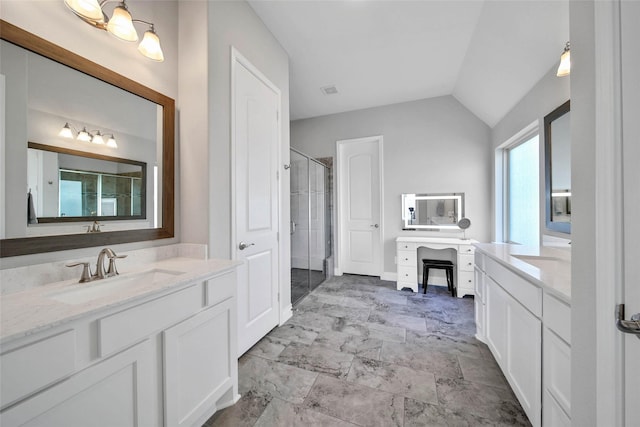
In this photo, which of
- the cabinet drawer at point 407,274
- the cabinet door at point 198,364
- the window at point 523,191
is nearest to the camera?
the cabinet door at point 198,364

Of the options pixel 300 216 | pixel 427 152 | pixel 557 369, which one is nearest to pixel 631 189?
pixel 557 369

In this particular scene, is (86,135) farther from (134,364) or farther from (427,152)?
(427,152)

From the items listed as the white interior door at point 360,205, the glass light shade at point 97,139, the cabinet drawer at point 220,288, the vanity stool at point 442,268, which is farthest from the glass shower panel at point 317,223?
the glass light shade at point 97,139

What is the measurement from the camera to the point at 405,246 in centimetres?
337

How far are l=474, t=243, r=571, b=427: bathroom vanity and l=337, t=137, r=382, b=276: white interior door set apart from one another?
217 centimetres

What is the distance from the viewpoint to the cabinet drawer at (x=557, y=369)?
93 centimetres

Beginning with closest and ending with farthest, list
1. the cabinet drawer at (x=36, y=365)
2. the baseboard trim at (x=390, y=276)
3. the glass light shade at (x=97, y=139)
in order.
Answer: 1. the cabinet drawer at (x=36, y=365)
2. the glass light shade at (x=97, y=139)
3. the baseboard trim at (x=390, y=276)

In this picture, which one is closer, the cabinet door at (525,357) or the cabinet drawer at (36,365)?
the cabinet drawer at (36,365)

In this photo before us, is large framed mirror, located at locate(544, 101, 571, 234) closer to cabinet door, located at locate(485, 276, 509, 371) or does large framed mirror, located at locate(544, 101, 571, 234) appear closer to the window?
the window

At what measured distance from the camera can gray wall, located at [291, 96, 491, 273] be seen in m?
3.37

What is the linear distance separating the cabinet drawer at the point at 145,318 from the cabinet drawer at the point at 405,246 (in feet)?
9.28

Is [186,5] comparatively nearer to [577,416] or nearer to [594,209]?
[594,209]

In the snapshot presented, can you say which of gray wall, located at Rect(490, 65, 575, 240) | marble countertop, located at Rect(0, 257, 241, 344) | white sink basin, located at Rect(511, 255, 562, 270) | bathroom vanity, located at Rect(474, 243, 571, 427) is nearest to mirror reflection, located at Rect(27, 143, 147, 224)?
marble countertop, located at Rect(0, 257, 241, 344)

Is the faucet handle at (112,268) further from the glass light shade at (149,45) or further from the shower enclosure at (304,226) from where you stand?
the shower enclosure at (304,226)
